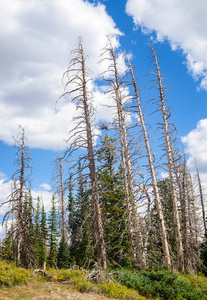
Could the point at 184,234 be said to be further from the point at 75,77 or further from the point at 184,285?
the point at 75,77

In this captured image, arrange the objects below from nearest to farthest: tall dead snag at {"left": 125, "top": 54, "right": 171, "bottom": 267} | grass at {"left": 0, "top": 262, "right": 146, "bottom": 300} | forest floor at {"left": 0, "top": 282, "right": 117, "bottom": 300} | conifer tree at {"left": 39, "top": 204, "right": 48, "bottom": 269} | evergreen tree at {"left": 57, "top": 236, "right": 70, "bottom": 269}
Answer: forest floor at {"left": 0, "top": 282, "right": 117, "bottom": 300} < grass at {"left": 0, "top": 262, "right": 146, "bottom": 300} < tall dead snag at {"left": 125, "top": 54, "right": 171, "bottom": 267} < evergreen tree at {"left": 57, "top": 236, "right": 70, "bottom": 269} < conifer tree at {"left": 39, "top": 204, "right": 48, "bottom": 269}

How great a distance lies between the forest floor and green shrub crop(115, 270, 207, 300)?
218 centimetres

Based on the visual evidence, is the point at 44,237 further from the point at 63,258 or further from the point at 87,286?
the point at 87,286

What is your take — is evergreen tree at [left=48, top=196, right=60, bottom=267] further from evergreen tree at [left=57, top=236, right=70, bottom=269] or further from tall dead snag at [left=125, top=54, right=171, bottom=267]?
tall dead snag at [left=125, top=54, right=171, bottom=267]

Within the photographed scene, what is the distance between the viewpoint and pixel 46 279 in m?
8.90

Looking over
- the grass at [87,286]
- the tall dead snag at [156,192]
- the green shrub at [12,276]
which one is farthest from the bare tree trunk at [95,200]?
the green shrub at [12,276]

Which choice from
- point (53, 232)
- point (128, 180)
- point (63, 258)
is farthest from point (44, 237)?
point (128, 180)

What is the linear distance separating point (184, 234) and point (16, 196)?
40.0 ft

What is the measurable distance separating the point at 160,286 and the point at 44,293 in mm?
4909

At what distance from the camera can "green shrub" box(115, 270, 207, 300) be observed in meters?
9.60

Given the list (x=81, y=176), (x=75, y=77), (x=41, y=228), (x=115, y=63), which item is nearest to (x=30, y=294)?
(x=81, y=176)

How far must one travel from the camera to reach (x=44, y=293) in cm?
730

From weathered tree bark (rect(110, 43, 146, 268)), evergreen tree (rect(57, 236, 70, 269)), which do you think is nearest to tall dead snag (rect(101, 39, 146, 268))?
weathered tree bark (rect(110, 43, 146, 268))

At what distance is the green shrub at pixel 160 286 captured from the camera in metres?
9.60
